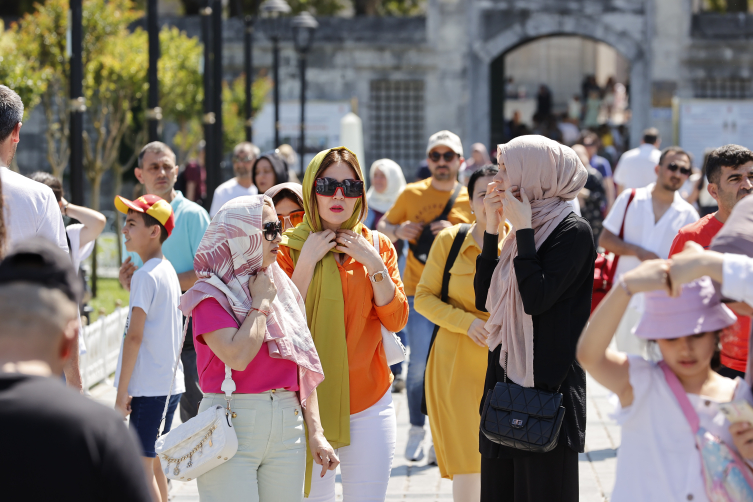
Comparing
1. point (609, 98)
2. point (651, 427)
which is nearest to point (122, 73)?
→ point (651, 427)

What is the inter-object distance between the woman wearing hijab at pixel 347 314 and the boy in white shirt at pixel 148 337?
0.93 m

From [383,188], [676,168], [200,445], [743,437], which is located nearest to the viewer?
[743,437]

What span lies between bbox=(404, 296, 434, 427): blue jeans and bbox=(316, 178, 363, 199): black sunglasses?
2680 mm

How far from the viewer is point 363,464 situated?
4242 mm

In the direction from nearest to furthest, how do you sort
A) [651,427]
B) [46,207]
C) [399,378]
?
1. [651,427]
2. [46,207]
3. [399,378]

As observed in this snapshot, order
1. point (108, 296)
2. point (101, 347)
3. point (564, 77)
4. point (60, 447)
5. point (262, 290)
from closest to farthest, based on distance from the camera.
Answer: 1. point (60, 447)
2. point (262, 290)
3. point (101, 347)
4. point (108, 296)
5. point (564, 77)

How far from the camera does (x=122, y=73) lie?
63.0 feet

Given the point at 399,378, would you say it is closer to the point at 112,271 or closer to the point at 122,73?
the point at 112,271

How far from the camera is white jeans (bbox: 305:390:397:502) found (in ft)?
13.8

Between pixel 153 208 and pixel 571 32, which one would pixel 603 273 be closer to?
pixel 153 208

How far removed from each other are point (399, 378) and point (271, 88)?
18.2 m

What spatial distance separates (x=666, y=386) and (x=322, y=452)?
154 cm

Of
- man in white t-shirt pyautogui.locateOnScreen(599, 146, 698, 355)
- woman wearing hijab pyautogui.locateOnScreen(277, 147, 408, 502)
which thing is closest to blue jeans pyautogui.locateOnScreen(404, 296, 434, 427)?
man in white t-shirt pyautogui.locateOnScreen(599, 146, 698, 355)

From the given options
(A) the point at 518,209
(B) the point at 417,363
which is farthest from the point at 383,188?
(A) the point at 518,209
